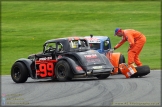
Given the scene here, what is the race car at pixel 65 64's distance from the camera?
17.6 metres

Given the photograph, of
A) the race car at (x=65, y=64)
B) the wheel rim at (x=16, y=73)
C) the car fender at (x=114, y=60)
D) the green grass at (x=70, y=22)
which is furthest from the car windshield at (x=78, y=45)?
the green grass at (x=70, y=22)

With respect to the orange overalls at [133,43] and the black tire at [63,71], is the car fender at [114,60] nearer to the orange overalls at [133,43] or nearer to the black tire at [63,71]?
the orange overalls at [133,43]

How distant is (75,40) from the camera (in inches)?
738

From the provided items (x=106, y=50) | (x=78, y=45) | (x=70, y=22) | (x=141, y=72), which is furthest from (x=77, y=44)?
(x=70, y=22)

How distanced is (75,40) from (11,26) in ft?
77.0

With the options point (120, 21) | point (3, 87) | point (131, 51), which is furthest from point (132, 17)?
point (3, 87)

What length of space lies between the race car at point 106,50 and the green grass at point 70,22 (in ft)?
18.9

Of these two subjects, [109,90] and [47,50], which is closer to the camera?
[109,90]

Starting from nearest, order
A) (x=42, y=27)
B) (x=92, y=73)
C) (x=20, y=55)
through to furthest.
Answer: (x=92, y=73), (x=20, y=55), (x=42, y=27)

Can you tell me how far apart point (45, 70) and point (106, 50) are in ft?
11.3

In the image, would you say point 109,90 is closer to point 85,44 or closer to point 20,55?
point 85,44

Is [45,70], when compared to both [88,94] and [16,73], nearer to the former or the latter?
[16,73]

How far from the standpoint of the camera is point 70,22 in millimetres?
42625

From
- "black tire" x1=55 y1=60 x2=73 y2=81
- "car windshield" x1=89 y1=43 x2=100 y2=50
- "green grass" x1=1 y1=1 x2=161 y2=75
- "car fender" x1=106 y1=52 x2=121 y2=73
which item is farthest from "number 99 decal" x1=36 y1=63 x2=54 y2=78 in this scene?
"green grass" x1=1 y1=1 x2=161 y2=75
